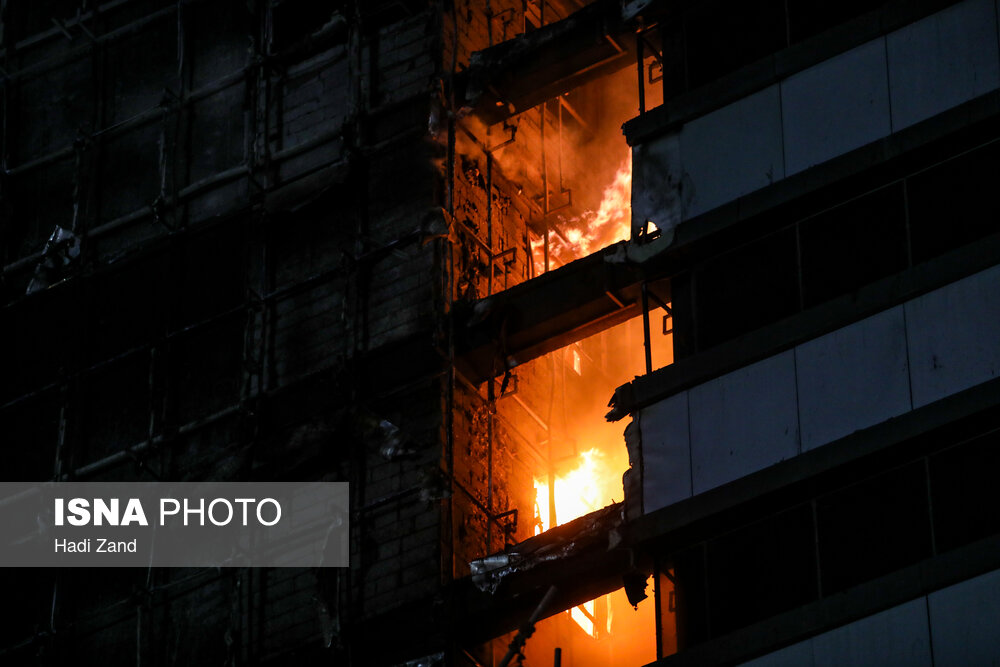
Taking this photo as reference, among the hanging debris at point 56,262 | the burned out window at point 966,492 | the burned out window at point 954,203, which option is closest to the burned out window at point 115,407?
the hanging debris at point 56,262

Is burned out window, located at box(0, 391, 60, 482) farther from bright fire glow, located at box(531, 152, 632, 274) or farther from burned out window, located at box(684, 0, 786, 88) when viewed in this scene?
burned out window, located at box(684, 0, 786, 88)

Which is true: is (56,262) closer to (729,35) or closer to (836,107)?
(729,35)

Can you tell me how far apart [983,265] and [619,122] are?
37.1 feet

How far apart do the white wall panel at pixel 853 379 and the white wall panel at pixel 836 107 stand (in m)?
2.38

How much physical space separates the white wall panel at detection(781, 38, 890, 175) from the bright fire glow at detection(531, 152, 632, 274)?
231 inches

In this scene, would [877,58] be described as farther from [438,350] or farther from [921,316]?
[438,350]

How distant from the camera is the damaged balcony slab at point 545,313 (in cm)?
2659

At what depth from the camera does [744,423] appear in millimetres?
24359

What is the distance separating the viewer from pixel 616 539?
81.2 ft

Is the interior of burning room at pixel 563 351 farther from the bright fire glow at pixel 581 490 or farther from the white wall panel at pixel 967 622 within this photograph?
the white wall panel at pixel 967 622

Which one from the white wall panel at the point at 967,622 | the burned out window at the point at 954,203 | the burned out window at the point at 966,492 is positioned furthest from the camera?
the burned out window at the point at 954,203

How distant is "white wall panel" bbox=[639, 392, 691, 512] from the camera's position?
24.6m

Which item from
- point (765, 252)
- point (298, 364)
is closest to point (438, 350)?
point (298, 364)

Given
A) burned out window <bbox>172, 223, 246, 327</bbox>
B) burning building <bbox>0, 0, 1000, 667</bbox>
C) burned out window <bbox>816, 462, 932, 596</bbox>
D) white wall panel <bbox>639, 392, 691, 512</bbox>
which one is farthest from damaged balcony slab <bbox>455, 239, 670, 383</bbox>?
burned out window <bbox>816, 462, 932, 596</bbox>
